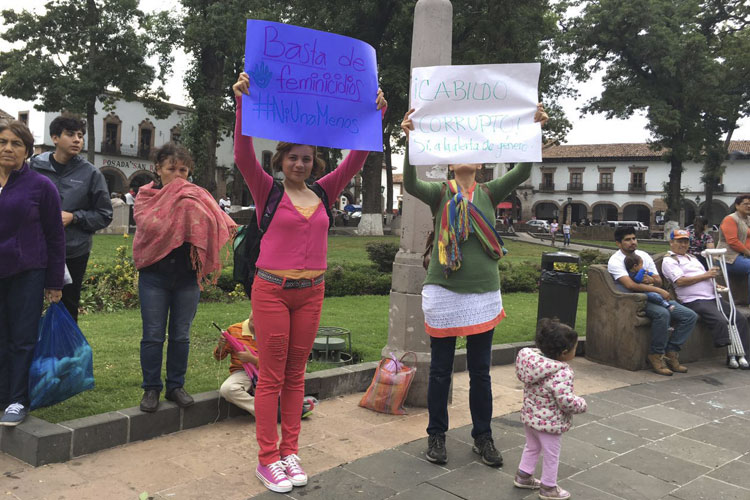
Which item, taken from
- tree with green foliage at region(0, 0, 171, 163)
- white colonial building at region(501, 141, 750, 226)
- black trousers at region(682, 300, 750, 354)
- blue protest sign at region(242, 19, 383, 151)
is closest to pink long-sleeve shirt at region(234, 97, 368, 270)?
blue protest sign at region(242, 19, 383, 151)

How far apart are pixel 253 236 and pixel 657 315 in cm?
501

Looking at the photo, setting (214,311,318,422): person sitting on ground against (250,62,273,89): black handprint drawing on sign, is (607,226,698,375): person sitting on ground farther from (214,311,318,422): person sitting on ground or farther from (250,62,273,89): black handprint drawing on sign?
(250,62,273,89): black handprint drawing on sign

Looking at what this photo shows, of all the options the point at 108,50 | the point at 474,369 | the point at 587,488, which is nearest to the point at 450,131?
the point at 474,369

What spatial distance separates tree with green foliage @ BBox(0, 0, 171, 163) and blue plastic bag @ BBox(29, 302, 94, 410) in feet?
83.3

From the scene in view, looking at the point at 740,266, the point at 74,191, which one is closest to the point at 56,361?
the point at 74,191

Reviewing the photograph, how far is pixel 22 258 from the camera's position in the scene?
369 cm

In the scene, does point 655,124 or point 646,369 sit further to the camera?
point 655,124

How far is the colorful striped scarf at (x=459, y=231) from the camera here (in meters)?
3.72

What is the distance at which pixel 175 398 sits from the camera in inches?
164

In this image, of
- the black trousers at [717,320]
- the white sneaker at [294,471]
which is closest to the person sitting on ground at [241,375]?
the white sneaker at [294,471]

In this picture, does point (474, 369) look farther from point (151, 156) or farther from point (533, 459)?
point (151, 156)

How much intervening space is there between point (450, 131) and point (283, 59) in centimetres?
113

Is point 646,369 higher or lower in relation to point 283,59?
lower

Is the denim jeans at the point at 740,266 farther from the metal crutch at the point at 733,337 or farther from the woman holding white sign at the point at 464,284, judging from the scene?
the woman holding white sign at the point at 464,284
